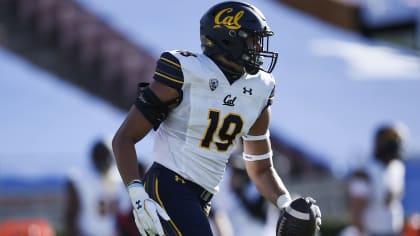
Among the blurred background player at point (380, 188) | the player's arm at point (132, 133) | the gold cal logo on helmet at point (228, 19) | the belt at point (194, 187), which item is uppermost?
the gold cal logo on helmet at point (228, 19)

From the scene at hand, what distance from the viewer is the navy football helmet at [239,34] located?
3.92m

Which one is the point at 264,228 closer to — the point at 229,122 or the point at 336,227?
the point at 229,122

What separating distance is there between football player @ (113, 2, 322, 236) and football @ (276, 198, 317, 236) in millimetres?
237

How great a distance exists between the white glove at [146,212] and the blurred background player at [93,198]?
10.6ft

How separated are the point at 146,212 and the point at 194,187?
0.46 m

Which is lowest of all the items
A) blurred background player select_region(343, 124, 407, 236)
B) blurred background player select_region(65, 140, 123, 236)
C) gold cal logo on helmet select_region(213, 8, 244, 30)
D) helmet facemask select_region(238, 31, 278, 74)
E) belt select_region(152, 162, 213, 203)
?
blurred background player select_region(65, 140, 123, 236)

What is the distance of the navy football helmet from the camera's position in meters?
3.92

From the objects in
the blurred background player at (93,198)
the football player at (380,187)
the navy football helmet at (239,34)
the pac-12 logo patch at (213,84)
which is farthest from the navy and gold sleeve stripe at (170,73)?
the football player at (380,187)

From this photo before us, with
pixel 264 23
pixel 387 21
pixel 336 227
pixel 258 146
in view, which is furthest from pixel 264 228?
pixel 336 227

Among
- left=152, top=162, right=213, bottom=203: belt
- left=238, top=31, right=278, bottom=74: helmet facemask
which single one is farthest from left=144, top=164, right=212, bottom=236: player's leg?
left=238, top=31, right=278, bottom=74: helmet facemask

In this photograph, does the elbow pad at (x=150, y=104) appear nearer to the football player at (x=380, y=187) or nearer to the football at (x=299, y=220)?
the football at (x=299, y=220)

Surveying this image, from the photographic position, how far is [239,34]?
3.91 meters

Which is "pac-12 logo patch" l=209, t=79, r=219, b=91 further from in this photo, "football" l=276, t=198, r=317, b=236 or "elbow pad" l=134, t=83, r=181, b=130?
"football" l=276, t=198, r=317, b=236

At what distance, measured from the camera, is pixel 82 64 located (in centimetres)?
1772
